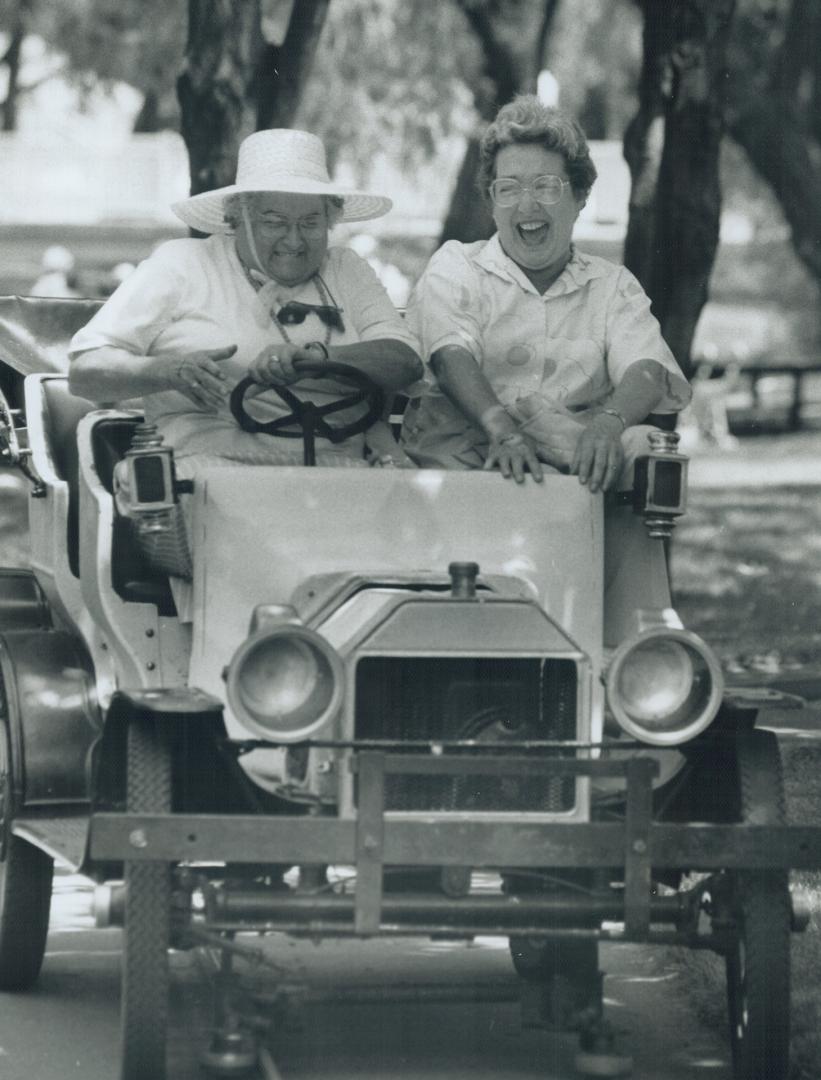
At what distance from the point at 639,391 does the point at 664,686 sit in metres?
1.64

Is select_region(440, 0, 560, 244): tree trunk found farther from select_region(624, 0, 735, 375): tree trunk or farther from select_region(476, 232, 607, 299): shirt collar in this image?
select_region(476, 232, 607, 299): shirt collar

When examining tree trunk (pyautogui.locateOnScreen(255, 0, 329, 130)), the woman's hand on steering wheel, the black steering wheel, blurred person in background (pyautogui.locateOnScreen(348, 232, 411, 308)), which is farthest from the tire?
blurred person in background (pyautogui.locateOnScreen(348, 232, 411, 308))

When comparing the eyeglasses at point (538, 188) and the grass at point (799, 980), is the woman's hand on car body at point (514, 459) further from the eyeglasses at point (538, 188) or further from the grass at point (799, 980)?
the grass at point (799, 980)

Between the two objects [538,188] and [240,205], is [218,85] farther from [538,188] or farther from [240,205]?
[538,188]

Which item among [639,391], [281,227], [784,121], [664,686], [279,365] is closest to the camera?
[664,686]

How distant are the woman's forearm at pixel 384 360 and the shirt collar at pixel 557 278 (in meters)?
0.40

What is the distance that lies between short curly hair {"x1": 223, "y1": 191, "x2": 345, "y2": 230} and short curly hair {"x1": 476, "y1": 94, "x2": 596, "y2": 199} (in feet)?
1.63

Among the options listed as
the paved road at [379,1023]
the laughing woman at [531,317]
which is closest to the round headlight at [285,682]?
the paved road at [379,1023]

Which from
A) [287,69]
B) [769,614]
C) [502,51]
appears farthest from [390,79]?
[769,614]

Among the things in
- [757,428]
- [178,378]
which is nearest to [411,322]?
[178,378]

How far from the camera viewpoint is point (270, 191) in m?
6.97

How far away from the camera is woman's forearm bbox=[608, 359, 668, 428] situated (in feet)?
22.5

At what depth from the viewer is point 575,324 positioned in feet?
23.5

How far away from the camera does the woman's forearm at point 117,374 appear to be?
663 centimetres
